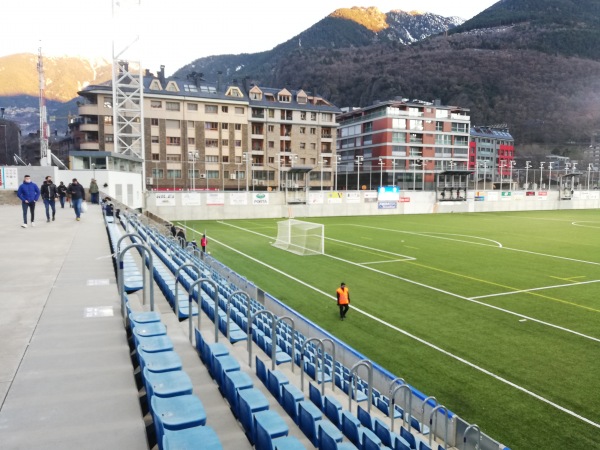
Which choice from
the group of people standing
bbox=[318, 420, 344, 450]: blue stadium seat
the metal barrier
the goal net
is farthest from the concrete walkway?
the goal net

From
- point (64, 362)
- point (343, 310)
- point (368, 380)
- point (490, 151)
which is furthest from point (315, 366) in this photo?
point (490, 151)

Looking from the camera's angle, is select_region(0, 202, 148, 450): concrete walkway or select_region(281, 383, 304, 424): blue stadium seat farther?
select_region(281, 383, 304, 424): blue stadium seat

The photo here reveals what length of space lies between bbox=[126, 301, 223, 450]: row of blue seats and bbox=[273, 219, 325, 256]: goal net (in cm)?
2522

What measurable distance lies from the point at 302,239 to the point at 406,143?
67.5m

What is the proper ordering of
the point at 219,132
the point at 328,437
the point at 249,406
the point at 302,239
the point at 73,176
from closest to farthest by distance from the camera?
the point at 249,406
the point at 328,437
the point at 302,239
the point at 73,176
the point at 219,132

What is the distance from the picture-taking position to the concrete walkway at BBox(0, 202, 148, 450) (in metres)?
4.43

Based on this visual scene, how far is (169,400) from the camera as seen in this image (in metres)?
4.39

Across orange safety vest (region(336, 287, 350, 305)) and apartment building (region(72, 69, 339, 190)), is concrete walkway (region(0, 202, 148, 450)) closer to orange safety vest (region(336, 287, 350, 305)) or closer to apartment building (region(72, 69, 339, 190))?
orange safety vest (region(336, 287, 350, 305))

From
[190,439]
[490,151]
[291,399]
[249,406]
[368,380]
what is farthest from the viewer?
[490,151]

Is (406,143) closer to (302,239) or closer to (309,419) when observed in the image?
(302,239)

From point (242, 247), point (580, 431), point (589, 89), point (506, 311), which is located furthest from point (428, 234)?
point (589, 89)

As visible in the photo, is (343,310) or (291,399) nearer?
(291,399)

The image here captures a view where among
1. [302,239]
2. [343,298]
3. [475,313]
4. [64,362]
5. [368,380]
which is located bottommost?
[475,313]

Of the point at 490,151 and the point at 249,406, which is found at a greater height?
the point at 490,151
